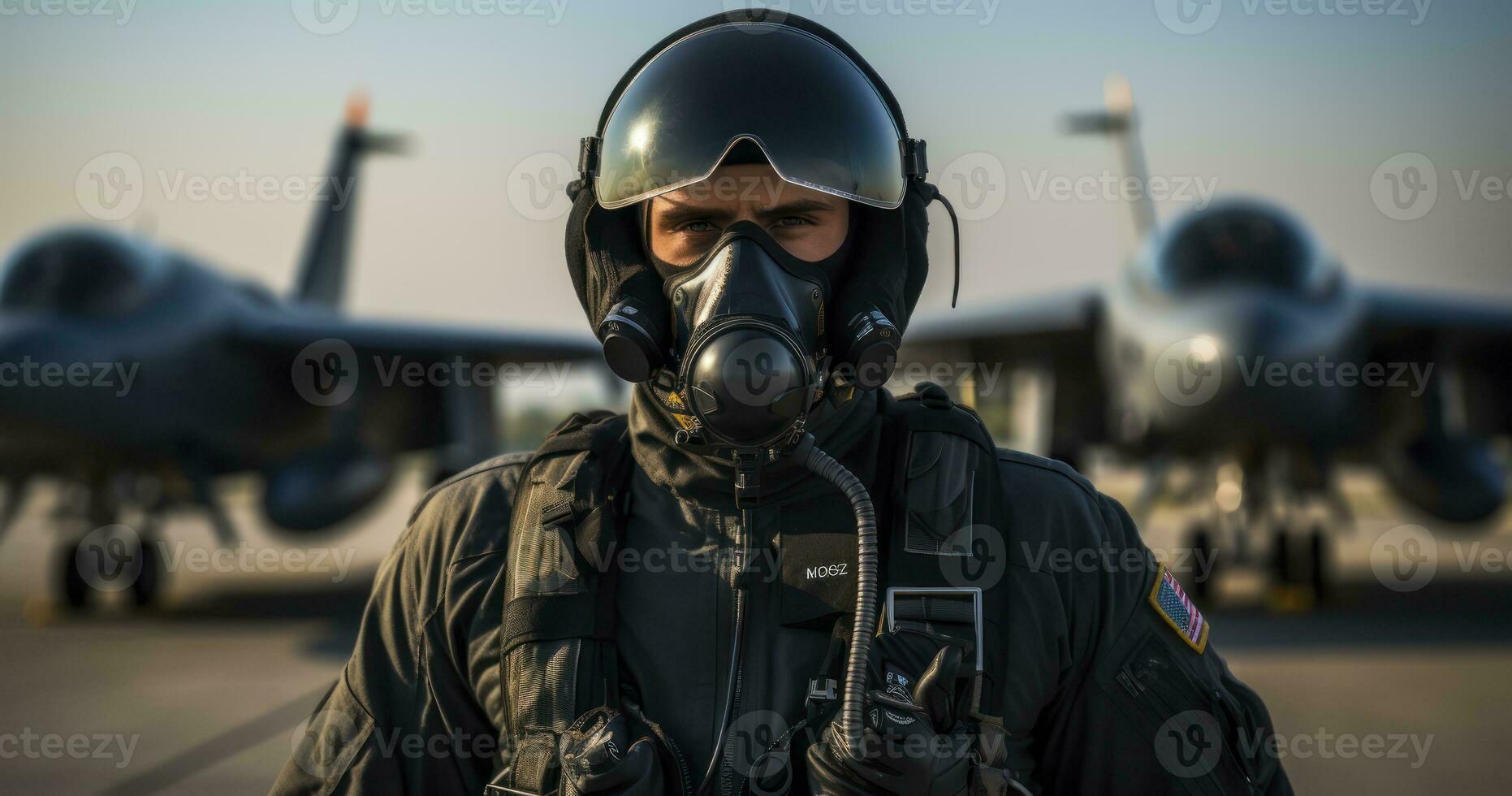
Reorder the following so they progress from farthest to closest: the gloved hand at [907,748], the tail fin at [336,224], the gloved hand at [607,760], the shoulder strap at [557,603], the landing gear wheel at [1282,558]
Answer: the tail fin at [336,224] < the landing gear wheel at [1282,558] < the shoulder strap at [557,603] < the gloved hand at [607,760] < the gloved hand at [907,748]

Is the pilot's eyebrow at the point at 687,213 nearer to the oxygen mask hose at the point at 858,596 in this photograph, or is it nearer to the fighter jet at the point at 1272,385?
the oxygen mask hose at the point at 858,596

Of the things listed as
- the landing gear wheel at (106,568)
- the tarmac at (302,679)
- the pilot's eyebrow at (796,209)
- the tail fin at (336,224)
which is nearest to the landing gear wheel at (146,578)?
the landing gear wheel at (106,568)

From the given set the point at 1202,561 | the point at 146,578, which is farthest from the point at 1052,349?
the point at 146,578

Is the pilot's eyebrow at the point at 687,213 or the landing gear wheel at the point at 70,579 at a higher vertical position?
the pilot's eyebrow at the point at 687,213

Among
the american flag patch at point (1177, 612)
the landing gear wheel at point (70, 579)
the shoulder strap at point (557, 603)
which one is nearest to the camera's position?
the shoulder strap at point (557, 603)

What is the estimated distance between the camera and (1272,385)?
8359mm

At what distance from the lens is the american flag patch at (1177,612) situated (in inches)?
65.3

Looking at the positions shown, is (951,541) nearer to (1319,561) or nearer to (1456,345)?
(1319,561)

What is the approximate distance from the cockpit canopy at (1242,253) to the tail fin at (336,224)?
448 inches

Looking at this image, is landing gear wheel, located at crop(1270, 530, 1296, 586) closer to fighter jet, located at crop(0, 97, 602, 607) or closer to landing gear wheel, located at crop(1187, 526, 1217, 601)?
landing gear wheel, located at crop(1187, 526, 1217, 601)

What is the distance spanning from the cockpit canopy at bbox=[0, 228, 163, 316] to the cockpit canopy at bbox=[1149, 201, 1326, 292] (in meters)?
8.63

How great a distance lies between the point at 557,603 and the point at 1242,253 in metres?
8.19

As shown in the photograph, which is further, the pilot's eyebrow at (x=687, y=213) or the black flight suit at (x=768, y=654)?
the pilot's eyebrow at (x=687, y=213)

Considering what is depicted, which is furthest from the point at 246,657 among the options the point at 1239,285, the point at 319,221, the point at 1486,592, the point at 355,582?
the point at 1486,592
